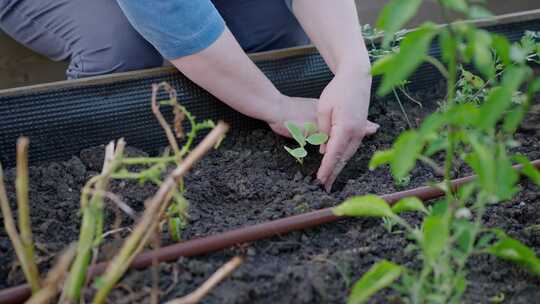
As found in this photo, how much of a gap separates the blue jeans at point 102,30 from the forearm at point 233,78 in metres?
0.26

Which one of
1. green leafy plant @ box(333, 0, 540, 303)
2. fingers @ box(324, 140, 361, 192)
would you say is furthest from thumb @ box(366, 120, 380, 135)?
green leafy plant @ box(333, 0, 540, 303)

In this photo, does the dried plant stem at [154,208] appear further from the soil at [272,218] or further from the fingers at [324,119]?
the fingers at [324,119]

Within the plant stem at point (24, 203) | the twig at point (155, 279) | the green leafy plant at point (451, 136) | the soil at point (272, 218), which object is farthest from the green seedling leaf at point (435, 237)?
the plant stem at point (24, 203)

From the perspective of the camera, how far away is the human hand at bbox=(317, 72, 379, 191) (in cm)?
153

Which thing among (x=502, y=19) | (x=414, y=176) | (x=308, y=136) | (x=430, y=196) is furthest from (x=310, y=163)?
(x=502, y=19)

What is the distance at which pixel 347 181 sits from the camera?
1576mm

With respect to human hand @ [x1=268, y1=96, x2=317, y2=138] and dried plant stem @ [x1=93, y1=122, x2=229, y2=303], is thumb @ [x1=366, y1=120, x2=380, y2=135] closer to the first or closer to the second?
human hand @ [x1=268, y1=96, x2=317, y2=138]

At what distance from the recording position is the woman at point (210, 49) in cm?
152

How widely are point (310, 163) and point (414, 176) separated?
26 cm

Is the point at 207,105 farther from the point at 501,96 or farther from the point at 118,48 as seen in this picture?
the point at 501,96

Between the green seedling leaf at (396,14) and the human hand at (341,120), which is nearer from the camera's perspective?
the green seedling leaf at (396,14)

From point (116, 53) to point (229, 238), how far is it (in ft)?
2.70

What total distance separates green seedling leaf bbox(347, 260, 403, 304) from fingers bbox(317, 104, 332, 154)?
69cm

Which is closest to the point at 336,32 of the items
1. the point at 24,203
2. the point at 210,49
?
the point at 210,49
